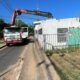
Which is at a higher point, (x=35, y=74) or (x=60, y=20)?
(x=60, y=20)

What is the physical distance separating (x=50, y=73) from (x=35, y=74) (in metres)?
0.85

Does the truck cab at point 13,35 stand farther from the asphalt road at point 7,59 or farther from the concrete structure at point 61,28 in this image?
the asphalt road at point 7,59

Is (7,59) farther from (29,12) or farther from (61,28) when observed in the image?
(29,12)

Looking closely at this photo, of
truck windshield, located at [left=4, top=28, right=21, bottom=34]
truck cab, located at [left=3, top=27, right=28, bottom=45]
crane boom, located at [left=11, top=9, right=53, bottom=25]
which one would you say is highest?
crane boom, located at [left=11, top=9, right=53, bottom=25]

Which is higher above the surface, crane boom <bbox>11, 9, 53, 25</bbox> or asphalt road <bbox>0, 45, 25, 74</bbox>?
crane boom <bbox>11, 9, 53, 25</bbox>

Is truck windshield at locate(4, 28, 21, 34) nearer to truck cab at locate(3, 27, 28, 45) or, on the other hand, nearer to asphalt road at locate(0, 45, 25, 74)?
truck cab at locate(3, 27, 28, 45)

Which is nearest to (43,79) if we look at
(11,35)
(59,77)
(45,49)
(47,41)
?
(59,77)

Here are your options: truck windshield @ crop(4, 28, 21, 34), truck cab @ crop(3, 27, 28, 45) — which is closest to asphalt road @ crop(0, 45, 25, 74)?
truck cab @ crop(3, 27, 28, 45)

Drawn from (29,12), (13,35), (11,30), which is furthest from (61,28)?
(29,12)

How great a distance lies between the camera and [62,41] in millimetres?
24391

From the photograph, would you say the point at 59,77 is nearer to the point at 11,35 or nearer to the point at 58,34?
the point at 58,34

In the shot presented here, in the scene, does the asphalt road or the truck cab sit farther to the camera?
the truck cab

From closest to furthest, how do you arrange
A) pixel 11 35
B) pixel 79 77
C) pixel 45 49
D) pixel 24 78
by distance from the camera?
pixel 79 77 → pixel 24 78 → pixel 45 49 → pixel 11 35

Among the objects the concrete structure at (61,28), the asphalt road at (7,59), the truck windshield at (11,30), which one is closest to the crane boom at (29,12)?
the truck windshield at (11,30)
